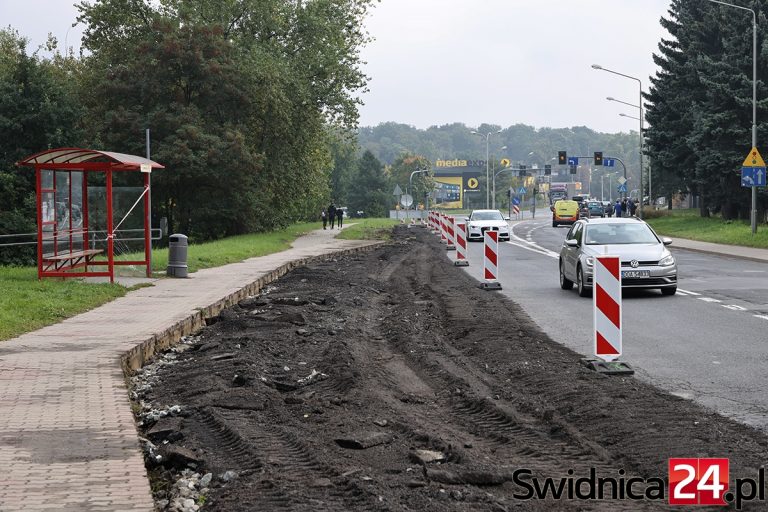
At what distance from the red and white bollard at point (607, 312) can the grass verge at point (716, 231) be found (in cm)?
2858

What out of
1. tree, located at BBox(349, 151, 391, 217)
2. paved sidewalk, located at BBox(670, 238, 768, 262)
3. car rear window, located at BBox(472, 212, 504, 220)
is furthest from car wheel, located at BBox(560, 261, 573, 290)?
tree, located at BBox(349, 151, 391, 217)

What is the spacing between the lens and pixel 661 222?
6625 centimetres

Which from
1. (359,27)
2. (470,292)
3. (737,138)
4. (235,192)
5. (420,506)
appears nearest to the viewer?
(420,506)

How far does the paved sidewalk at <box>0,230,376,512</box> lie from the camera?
5910 mm

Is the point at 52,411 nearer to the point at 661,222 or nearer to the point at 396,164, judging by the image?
the point at 661,222

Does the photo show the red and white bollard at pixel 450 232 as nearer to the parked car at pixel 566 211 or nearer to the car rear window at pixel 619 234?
the car rear window at pixel 619 234

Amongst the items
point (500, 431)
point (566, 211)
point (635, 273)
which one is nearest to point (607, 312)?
point (500, 431)

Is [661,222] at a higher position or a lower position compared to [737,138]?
lower

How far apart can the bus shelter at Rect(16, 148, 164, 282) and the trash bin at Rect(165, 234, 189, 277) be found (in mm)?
532

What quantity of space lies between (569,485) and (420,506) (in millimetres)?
1056

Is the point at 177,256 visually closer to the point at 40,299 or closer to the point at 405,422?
the point at 40,299

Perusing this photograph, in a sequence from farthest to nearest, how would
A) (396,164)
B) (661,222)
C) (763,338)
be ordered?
(396,164), (661,222), (763,338)

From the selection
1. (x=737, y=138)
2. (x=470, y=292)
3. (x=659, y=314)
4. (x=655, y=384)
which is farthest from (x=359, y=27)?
(x=655, y=384)

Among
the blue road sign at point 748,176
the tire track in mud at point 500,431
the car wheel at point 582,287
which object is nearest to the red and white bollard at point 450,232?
the blue road sign at point 748,176
